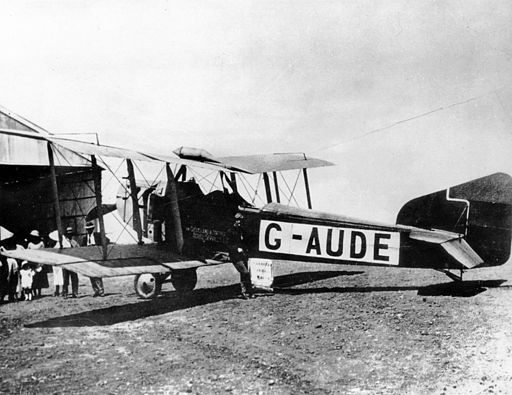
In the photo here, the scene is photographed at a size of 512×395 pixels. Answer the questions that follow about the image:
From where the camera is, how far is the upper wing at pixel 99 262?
592cm

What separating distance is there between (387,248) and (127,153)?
418 centimetres

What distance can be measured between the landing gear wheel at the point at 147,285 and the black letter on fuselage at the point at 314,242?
259 cm

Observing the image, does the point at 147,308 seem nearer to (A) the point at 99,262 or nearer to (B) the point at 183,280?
(A) the point at 99,262

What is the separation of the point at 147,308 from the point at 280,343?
285 cm

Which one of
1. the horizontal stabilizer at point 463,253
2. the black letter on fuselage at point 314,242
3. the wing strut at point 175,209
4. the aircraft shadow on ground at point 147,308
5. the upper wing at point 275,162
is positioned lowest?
the aircraft shadow on ground at point 147,308

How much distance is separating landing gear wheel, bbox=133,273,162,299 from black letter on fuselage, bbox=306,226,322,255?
8.48 ft

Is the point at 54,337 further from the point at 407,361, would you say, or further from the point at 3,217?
the point at 3,217

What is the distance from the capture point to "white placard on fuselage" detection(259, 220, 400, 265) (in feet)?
21.8

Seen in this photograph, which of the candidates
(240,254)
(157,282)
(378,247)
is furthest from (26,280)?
(378,247)

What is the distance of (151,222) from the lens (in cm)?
808

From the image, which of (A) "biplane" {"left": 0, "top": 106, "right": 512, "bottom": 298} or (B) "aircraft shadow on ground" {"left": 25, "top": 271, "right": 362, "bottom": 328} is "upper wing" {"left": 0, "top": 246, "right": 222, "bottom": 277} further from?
(B) "aircraft shadow on ground" {"left": 25, "top": 271, "right": 362, "bottom": 328}

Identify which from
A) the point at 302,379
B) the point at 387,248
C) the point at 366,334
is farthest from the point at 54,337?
the point at 387,248

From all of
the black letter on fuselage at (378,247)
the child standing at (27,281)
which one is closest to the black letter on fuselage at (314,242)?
the black letter on fuselage at (378,247)

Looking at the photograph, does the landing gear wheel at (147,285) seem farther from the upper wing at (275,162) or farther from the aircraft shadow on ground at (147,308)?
the upper wing at (275,162)
